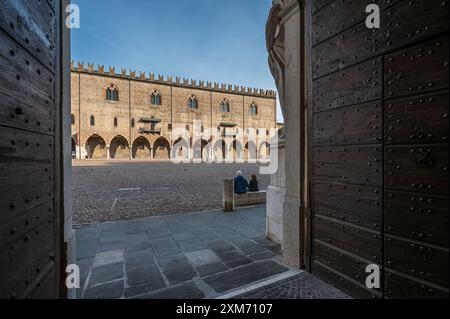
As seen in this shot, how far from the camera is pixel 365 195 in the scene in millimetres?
2049

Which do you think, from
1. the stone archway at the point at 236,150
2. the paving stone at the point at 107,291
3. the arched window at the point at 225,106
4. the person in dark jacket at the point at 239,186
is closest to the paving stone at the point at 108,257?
the paving stone at the point at 107,291

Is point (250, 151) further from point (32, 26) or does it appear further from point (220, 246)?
point (32, 26)

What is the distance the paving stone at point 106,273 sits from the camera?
8.52 ft

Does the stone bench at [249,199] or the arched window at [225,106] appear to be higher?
the arched window at [225,106]

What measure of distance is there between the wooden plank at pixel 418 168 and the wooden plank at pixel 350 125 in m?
0.22

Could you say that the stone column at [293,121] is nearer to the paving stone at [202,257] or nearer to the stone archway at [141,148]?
the paving stone at [202,257]

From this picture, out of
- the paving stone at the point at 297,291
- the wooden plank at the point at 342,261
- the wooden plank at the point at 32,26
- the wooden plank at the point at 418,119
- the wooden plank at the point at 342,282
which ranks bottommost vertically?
the paving stone at the point at 297,291

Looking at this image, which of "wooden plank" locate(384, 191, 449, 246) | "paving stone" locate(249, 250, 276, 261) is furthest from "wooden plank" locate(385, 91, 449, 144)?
"paving stone" locate(249, 250, 276, 261)

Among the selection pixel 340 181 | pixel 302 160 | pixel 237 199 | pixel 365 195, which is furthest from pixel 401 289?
pixel 237 199

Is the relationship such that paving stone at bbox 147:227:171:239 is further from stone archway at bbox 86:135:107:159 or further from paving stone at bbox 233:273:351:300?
stone archway at bbox 86:135:107:159

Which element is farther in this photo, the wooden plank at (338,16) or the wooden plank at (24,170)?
the wooden plank at (338,16)

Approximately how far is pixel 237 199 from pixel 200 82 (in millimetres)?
36093

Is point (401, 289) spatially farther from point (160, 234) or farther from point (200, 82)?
point (200, 82)

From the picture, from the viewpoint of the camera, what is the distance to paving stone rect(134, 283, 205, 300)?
2252mm
